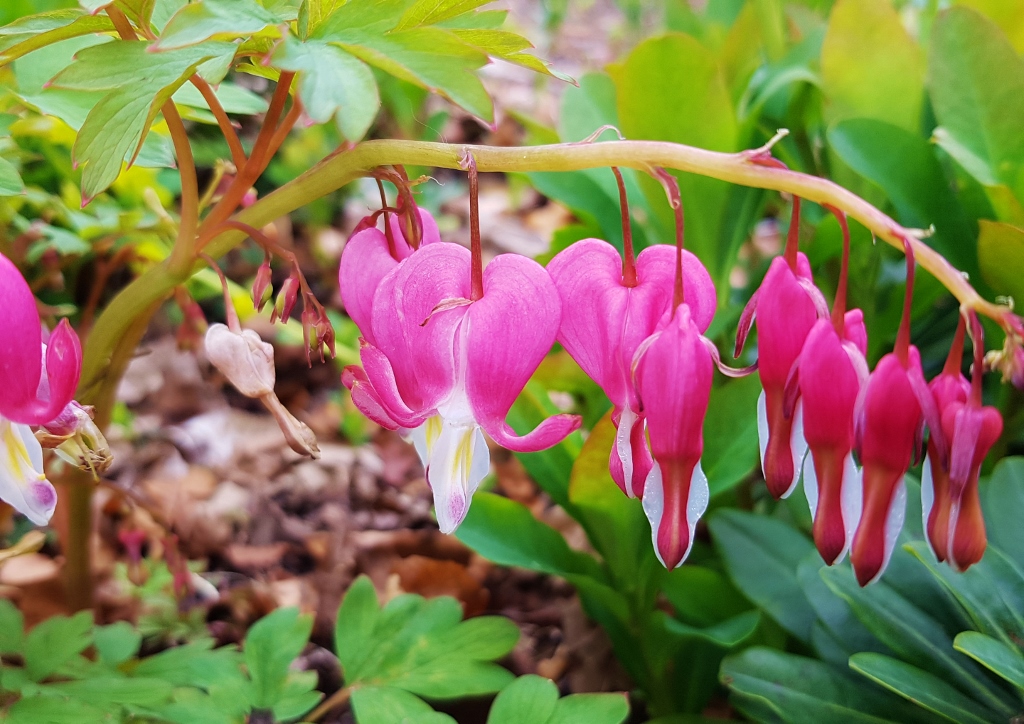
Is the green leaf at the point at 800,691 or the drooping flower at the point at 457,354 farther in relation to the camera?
the green leaf at the point at 800,691

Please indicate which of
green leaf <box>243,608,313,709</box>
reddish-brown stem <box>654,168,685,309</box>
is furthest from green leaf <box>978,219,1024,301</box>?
green leaf <box>243,608,313,709</box>

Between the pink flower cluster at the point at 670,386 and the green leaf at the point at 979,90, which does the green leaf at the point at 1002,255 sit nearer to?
the green leaf at the point at 979,90

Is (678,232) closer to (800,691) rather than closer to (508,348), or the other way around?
(508,348)

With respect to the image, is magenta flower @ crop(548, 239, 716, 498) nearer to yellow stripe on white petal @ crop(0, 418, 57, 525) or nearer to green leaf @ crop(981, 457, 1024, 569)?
yellow stripe on white petal @ crop(0, 418, 57, 525)

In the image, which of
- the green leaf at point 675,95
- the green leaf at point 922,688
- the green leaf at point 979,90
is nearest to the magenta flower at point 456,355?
the green leaf at point 922,688

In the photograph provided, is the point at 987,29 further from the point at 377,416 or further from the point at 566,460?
the point at 377,416

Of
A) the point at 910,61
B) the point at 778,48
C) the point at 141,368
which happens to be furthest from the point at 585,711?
the point at 141,368
